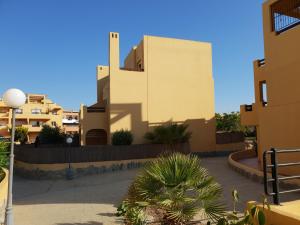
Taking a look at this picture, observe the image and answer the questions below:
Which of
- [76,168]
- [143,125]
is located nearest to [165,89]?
[143,125]

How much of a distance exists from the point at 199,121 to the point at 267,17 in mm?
13393

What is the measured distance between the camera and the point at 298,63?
39.0 ft

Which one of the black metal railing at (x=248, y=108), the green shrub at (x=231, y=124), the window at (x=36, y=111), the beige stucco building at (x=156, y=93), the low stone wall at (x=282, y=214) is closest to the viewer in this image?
the low stone wall at (x=282, y=214)

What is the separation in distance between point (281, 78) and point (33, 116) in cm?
5021

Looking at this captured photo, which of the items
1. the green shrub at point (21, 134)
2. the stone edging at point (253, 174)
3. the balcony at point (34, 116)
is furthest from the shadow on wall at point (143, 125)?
the balcony at point (34, 116)

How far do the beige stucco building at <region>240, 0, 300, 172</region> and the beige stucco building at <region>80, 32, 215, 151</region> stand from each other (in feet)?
38.2

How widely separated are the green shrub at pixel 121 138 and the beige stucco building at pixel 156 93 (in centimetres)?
89

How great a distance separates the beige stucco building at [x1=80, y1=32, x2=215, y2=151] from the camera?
23.3 metres

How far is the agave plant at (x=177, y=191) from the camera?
5.23 metres

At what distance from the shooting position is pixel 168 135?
2244 cm

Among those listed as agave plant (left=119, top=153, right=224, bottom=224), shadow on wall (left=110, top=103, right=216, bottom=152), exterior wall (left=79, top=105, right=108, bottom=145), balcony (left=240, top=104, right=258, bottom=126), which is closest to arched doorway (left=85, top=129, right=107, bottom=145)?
exterior wall (left=79, top=105, right=108, bottom=145)

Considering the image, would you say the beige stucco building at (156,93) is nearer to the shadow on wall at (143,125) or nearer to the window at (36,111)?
the shadow on wall at (143,125)

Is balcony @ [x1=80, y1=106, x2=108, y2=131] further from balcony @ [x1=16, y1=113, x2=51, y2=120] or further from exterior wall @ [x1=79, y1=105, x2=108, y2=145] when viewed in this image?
balcony @ [x1=16, y1=113, x2=51, y2=120]

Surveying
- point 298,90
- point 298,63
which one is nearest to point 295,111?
point 298,90
